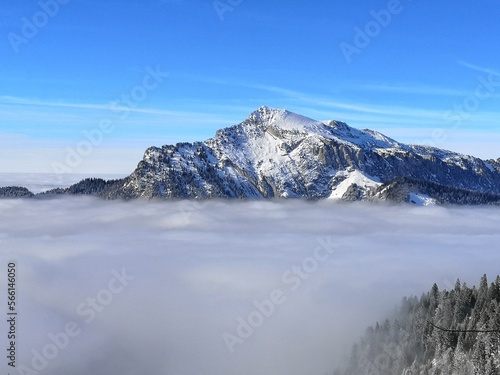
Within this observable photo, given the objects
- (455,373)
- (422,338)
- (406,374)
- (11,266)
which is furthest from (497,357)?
(11,266)

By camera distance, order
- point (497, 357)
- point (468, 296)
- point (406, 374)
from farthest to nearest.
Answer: point (468, 296) < point (406, 374) < point (497, 357)

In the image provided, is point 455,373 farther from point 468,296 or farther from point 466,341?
point 468,296

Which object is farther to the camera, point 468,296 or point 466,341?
point 468,296

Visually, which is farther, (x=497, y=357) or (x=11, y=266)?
(x=11, y=266)

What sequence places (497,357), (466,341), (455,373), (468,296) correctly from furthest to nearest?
(468,296) < (466,341) < (455,373) < (497,357)

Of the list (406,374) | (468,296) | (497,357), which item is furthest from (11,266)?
(468,296)

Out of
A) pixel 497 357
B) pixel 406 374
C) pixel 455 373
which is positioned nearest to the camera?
pixel 497 357

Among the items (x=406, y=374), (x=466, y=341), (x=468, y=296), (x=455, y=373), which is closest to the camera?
(x=455, y=373)

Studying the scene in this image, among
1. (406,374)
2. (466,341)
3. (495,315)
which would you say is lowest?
(406,374)

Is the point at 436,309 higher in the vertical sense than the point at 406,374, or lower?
higher
